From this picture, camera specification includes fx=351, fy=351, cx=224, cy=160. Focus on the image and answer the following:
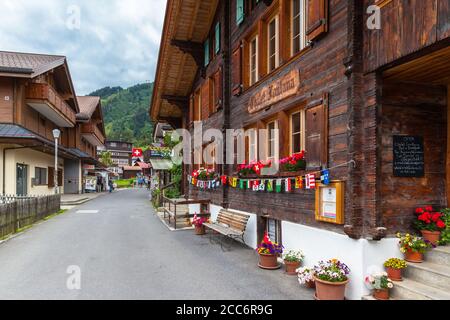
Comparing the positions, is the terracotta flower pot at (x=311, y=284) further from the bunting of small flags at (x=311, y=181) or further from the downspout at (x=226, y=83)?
the downspout at (x=226, y=83)

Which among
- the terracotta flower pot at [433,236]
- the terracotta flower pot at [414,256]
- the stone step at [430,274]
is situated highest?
Answer: the terracotta flower pot at [433,236]

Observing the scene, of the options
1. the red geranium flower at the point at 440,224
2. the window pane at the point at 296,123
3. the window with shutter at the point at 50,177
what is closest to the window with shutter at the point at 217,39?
the window pane at the point at 296,123

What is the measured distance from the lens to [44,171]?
87.0 ft

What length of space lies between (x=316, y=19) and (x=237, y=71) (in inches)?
163

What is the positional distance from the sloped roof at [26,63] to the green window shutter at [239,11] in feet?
49.2

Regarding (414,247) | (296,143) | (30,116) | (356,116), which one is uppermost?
(30,116)

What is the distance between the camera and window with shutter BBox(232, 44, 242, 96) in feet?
33.3

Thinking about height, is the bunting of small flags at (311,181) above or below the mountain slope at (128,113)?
below

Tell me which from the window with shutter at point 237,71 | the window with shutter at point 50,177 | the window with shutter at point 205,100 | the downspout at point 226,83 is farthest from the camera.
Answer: the window with shutter at point 50,177

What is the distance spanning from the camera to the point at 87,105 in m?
38.9

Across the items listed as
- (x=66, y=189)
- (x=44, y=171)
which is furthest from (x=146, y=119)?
(x=44, y=171)

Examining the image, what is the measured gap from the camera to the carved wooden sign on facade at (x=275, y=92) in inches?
285

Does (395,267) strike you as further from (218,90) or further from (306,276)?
(218,90)

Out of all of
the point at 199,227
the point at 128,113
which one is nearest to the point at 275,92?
the point at 199,227
